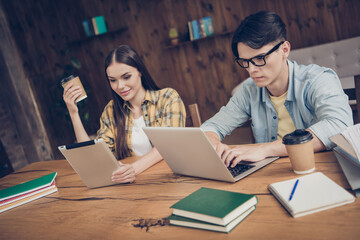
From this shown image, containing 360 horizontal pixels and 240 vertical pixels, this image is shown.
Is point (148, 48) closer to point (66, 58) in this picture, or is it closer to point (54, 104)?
point (66, 58)

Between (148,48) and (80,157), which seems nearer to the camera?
(80,157)

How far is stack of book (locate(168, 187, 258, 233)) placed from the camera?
34.8 inches

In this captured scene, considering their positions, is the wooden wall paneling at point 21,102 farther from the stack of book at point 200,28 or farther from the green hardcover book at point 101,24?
the stack of book at point 200,28

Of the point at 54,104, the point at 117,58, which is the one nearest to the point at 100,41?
the point at 54,104

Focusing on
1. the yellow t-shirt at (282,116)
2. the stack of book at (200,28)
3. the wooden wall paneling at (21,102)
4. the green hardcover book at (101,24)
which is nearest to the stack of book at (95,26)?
the green hardcover book at (101,24)

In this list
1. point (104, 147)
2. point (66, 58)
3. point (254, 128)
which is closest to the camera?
point (104, 147)

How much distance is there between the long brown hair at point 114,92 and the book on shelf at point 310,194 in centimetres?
119

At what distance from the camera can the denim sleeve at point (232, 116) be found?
1.80 meters

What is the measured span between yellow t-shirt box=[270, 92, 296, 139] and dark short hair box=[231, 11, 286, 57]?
0.31 metres

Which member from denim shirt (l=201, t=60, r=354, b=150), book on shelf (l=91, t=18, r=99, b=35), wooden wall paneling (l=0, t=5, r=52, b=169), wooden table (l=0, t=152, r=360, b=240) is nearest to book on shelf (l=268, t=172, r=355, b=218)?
wooden table (l=0, t=152, r=360, b=240)

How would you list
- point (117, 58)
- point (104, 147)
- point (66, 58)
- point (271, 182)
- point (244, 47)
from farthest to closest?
point (66, 58) < point (117, 58) < point (244, 47) < point (104, 147) < point (271, 182)

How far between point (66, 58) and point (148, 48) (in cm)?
120

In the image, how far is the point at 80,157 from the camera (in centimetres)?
144

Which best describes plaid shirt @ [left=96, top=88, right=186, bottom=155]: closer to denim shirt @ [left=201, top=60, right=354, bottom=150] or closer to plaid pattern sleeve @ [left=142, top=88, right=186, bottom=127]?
plaid pattern sleeve @ [left=142, top=88, right=186, bottom=127]
